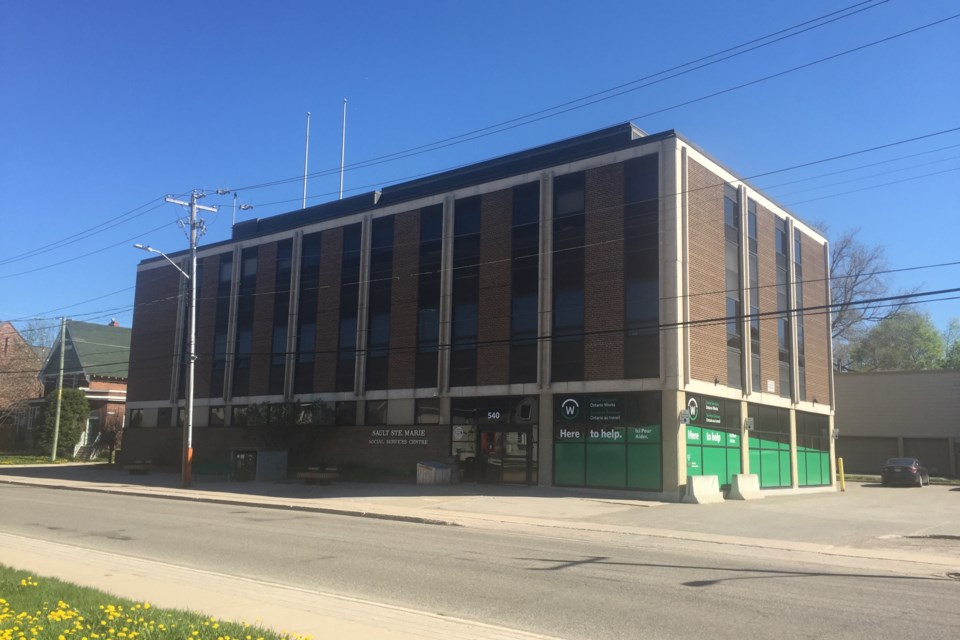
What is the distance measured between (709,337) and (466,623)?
23.9 m

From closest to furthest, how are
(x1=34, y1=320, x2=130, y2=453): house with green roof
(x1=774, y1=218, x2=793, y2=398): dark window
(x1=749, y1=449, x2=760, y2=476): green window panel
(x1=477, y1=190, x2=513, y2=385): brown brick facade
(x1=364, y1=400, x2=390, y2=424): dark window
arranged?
(x1=477, y1=190, x2=513, y2=385): brown brick facade, (x1=749, y1=449, x2=760, y2=476): green window panel, (x1=364, y1=400, x2=390, y2=424): dark window, (x1=774, y1=218, x2=793, y2=398): dark window, (x1=34, y1=320, x2=130, y2=453): house with green roof

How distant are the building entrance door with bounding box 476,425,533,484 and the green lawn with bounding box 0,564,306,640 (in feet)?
76.2

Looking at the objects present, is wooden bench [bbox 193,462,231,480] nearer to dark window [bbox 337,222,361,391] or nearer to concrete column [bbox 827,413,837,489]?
dark window [bbox 337,222,361,391]

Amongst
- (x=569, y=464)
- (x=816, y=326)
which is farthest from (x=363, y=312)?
→ (x=816, y=326)

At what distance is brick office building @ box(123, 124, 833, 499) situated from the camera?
94.5 ft

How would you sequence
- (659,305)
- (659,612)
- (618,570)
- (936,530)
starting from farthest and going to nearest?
(659,305) → (936,530) → (618,570) → (659,612)

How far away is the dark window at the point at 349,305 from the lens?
38.3 m

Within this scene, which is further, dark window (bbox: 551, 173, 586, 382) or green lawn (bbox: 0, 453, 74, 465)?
green lawn (bbox: 0, 453, 74, 465)

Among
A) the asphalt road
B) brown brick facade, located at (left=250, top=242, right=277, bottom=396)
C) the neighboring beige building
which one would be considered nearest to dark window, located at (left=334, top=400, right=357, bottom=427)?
brown brick facade, located at (left=250, top=242, right=277, bottom=396)

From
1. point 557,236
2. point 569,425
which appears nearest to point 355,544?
point 569,425

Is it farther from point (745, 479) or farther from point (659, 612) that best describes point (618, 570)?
point (745, 479)

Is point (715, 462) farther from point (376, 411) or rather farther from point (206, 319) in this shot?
point (206, 319)

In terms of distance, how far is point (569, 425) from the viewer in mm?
29984

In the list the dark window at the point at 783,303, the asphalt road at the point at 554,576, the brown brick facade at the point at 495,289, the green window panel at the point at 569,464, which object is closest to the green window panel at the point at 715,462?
the green window panel at the point at 569,464
